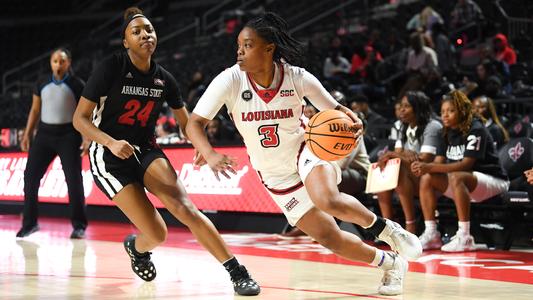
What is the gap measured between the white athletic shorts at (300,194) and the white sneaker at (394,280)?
1.99ft

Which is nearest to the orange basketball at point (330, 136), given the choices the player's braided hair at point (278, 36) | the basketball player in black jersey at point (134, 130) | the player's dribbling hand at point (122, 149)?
the player's braided hair at point (278, 36)

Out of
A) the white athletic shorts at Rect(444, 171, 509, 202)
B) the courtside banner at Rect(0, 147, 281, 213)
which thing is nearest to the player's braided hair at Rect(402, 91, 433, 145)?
the white athletic shorts at Rect(444, 171, 509, 202)

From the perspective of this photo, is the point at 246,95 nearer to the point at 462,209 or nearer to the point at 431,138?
the point at 462,209

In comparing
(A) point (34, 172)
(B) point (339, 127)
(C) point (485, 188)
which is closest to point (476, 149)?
(C) point (485, 188)

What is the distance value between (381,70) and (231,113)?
30.8ft

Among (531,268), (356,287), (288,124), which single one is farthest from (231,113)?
(531,268)

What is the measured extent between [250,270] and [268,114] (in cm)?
177

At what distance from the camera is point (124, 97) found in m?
5.56

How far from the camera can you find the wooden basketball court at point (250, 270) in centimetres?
512

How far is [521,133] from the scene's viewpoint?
8.99 m

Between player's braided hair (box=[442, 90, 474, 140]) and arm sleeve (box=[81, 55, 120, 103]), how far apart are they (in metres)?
3.58

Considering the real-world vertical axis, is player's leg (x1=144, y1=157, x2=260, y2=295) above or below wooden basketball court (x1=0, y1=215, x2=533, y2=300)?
above

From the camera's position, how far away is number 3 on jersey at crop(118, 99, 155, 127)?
557 cm

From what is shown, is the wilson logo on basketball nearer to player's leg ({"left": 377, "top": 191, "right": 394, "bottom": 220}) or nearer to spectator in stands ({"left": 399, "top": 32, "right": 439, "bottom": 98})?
player's leg ({"left": 377, "top": 191, "right": 394, "bottom": 220})
